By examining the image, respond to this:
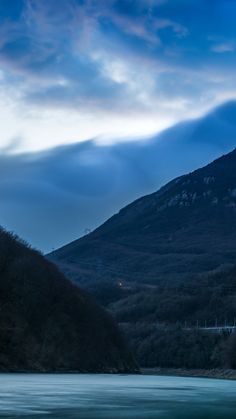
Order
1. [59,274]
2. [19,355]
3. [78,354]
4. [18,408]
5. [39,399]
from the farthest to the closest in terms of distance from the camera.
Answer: [59,274] → [78,354] → [19,355] → [39,399] → [18,408]

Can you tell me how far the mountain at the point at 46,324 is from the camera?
125438 millimetres

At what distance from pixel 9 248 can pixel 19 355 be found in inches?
1286

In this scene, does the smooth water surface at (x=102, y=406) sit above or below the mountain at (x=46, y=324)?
below

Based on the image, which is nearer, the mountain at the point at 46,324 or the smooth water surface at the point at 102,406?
the smooth water surface at the point at 102,406

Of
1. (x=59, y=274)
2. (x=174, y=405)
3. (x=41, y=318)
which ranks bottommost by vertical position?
(x=174, y=405)

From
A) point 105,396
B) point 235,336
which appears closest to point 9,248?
point 235,336

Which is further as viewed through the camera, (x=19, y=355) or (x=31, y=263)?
(x=31, y=263)

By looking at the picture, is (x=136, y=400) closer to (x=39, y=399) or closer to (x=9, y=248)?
(x=39, y=399)

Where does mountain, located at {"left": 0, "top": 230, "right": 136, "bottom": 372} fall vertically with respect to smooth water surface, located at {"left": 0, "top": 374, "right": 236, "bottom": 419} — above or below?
above

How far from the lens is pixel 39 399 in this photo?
5475 cm

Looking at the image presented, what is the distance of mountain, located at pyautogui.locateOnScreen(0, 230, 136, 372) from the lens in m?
125

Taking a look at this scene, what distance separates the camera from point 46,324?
139 m

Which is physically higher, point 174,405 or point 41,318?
point 41,318

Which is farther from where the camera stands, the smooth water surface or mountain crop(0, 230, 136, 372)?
mountain crop(0, 230, 136, 372)
